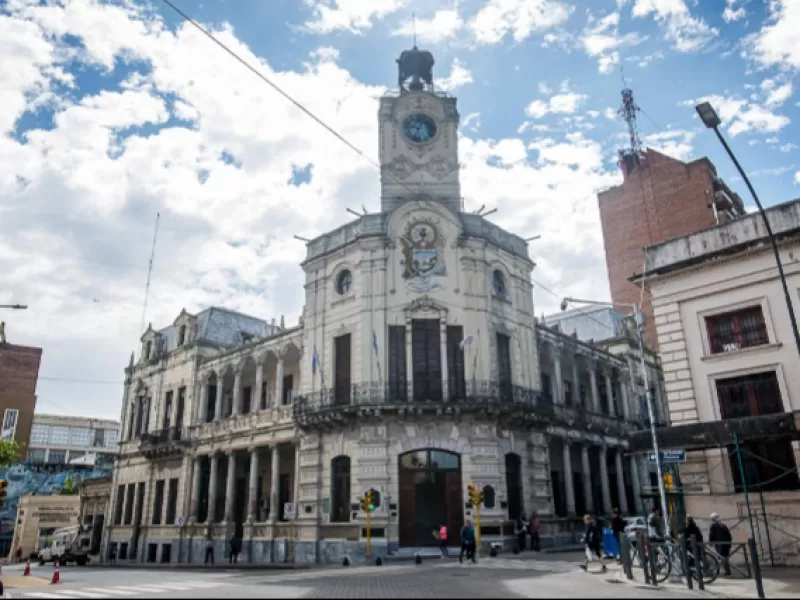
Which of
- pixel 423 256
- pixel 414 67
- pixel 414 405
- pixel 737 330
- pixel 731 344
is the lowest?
pixel 414 405

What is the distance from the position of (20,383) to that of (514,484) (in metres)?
61.0

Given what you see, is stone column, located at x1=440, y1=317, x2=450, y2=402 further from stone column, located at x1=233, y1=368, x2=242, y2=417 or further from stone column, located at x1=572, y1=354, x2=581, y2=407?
stone column, located at x1=233, y1=368, x2=242, y2=417

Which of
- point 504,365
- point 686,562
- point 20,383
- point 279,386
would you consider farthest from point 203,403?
point 20,383

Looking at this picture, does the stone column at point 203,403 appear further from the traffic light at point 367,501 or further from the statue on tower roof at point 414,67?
the statue on tower roof at point 414,67

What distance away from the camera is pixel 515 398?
3070 cm

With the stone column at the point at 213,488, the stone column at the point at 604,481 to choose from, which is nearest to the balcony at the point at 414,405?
the stone column at the point at 604,481

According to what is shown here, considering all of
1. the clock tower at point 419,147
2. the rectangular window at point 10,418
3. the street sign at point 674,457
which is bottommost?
the street sign at point 674,457

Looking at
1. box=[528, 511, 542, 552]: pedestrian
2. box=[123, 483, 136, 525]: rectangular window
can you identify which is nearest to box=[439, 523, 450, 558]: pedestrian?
box=[528, 511, 542, 552]: pedestrian

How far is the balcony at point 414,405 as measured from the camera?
93.5ft

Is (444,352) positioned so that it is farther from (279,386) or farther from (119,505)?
(119,505)

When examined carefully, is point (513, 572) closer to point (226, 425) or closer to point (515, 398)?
point (515, 398)

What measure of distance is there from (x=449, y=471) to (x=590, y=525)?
8820 millimetres

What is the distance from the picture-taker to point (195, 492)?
39.5 m

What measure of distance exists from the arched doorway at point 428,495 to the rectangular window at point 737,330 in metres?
12.1
